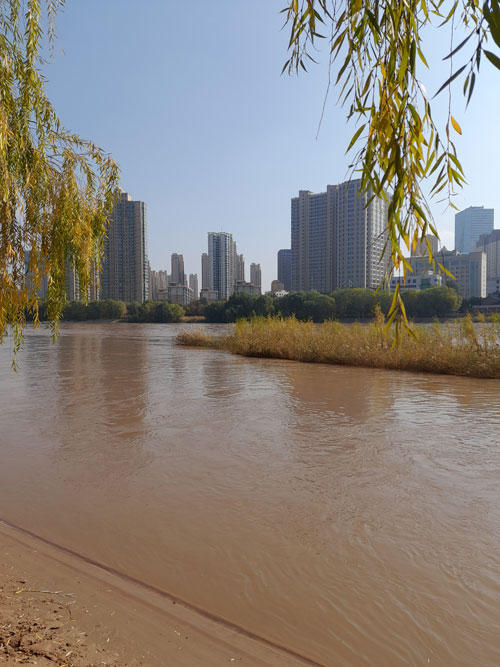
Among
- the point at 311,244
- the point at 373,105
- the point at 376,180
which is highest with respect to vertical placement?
the point at 311,244

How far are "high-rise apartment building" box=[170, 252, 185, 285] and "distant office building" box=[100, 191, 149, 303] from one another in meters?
54.0

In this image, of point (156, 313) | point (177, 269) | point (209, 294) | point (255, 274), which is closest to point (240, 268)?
point (255, 274)

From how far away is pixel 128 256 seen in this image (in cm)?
6016

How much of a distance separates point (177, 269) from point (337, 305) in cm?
8492

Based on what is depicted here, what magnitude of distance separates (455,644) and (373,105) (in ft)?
8.74

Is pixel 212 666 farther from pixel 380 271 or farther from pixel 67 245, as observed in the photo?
pixel 67 245

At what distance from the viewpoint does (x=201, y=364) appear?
18.0 meters

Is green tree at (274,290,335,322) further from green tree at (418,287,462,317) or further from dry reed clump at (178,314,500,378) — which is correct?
dry reed clump at (178,314,500,378)

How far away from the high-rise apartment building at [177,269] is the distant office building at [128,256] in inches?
2124

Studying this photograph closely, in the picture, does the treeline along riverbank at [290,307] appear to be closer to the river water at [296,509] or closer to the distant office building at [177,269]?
the river water at [296,509]

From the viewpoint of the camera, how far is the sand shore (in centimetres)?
235

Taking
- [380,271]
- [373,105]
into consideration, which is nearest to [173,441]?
[380,271]

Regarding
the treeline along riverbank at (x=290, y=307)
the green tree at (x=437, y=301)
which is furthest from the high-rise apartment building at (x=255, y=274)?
the green tree at (x=437, y=301)

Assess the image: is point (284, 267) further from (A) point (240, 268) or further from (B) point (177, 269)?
(B) point (177, 269)
